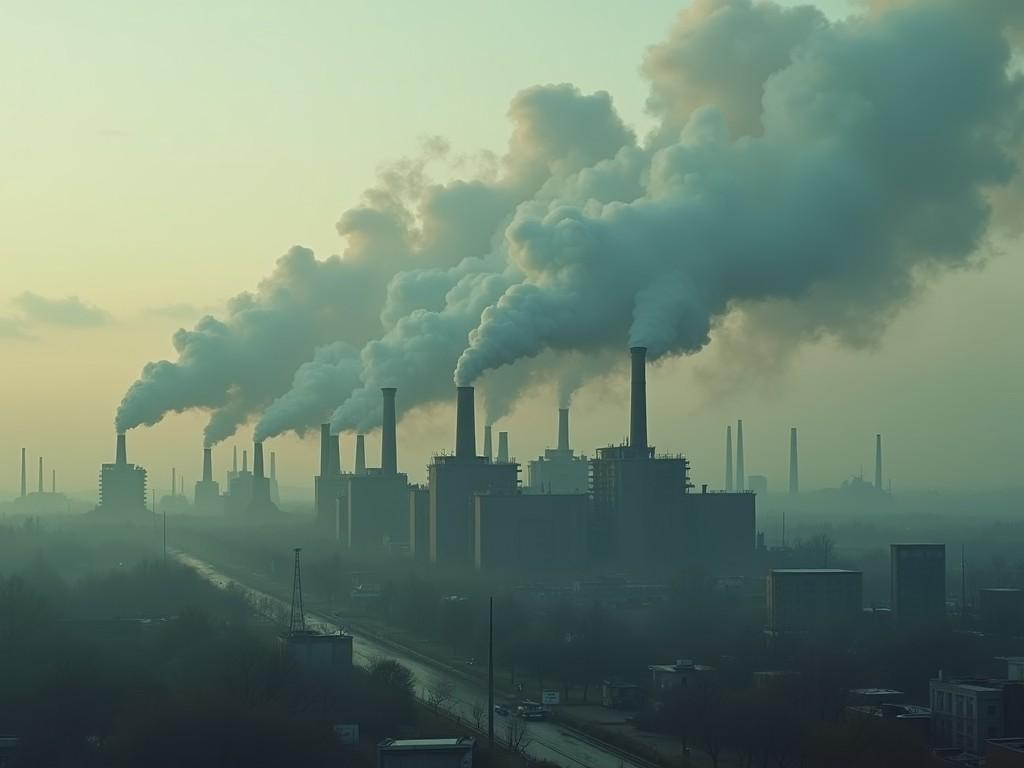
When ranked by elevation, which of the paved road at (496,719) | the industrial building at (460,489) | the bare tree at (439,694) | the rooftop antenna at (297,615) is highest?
the industrial building at (460,489)

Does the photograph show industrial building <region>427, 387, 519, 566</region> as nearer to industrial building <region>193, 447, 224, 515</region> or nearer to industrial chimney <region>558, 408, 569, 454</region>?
industrial chimney <region>558, 408, 569, 454</region>

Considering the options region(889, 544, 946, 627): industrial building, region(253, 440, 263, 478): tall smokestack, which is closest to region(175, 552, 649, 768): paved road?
region(889, 544, 946, 627): industrial building

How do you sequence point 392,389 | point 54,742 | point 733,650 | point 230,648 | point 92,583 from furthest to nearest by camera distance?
point 392,389 < point 92,583 < point 733,650 < point 230,648 < point 54,742

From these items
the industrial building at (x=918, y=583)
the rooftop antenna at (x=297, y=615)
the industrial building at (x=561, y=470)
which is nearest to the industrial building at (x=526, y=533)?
the rooftop antenna at (x=297, y=615)

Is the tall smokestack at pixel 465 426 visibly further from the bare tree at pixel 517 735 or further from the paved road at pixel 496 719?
the bare tree at pixel 517 735

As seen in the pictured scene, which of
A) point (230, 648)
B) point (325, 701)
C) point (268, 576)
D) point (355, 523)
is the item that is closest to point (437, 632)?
point (230, 648)

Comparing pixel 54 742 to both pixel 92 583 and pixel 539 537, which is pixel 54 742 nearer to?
pixel 92 583

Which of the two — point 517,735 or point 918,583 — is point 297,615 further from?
point 517,735
